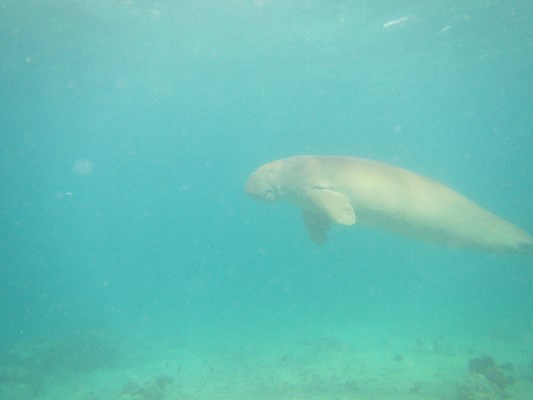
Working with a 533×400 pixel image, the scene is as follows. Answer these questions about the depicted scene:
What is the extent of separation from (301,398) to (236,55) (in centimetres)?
2309

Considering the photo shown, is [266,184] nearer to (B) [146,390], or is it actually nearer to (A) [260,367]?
(B) [146,390]

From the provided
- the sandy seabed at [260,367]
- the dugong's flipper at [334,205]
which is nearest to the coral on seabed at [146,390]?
the sandy seabed at [260,367]

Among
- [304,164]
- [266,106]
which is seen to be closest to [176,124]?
[266,106]

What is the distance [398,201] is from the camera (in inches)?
266

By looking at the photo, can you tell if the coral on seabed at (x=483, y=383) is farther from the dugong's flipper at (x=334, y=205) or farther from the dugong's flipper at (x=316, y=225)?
the dugong's flipper at (x=334, y=205)

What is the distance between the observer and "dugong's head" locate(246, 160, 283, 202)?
7.18 metres

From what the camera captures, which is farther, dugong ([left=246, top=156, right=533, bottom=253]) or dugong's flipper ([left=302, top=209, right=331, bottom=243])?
dugong's flipper ([left=302, top=209, right=331, bottom=243])

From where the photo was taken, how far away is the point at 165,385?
1106cm

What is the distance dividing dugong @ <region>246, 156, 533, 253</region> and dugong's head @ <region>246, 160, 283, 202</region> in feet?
0.06

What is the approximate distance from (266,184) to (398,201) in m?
2.44

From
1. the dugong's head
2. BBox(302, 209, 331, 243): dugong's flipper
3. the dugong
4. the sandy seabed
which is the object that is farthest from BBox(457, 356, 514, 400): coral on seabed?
the dugong's head

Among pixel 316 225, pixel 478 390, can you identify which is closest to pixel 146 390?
pixel 316 225

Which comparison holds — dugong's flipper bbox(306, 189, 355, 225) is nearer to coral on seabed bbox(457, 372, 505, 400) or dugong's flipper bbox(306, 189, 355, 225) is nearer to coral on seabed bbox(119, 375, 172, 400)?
coral on seabed bbox(457, 372, 505, 400)

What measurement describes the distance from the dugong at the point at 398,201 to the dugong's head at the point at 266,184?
2 cm
